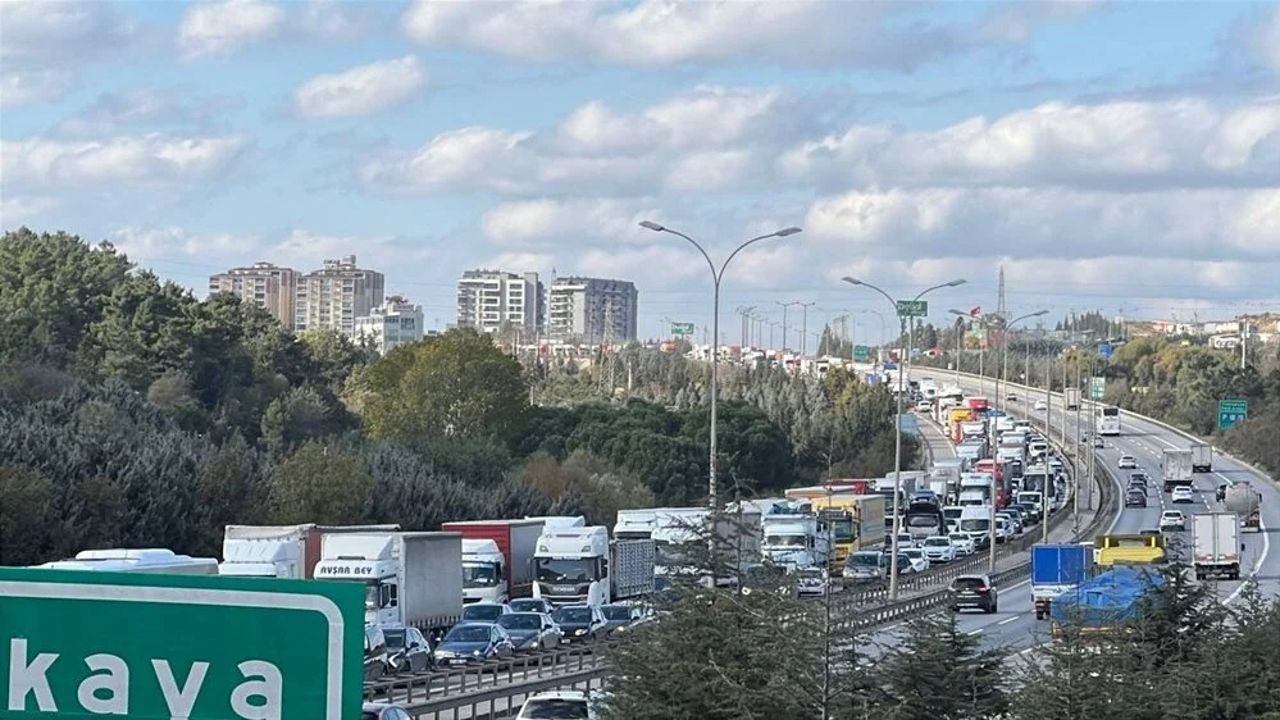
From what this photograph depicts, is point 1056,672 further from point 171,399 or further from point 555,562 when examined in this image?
point 171,399

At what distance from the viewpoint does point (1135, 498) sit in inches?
4596

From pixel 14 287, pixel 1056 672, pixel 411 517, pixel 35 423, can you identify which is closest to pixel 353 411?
pixel 14 287

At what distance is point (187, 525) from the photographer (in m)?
57.7

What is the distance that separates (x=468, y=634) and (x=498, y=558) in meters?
11.3

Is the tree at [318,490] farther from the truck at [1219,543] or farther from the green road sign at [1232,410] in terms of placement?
the green road sign at [1232,410]

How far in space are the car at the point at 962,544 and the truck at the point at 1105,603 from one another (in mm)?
52451

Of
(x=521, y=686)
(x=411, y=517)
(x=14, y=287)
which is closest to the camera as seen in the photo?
(x=521, y=686)

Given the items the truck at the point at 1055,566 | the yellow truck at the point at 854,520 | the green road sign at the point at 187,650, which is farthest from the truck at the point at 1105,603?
the yellow truck at the point at 854,520

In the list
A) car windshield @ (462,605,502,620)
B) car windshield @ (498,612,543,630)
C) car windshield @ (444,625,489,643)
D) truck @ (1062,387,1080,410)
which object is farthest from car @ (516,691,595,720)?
truck @ (1062,387,1080,410)

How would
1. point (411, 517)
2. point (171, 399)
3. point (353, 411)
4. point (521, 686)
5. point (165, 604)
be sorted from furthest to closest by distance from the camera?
point (353, 411), point (171, 399), point (411, 517), point (521, 686), point (165, 604)

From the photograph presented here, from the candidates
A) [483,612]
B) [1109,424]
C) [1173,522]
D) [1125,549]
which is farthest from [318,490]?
[1109,424]

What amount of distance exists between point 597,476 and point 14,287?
31.1 meters

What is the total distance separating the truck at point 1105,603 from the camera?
19828 millimetres

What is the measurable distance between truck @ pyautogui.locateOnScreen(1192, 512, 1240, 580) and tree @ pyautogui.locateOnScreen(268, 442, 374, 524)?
1056 inches
